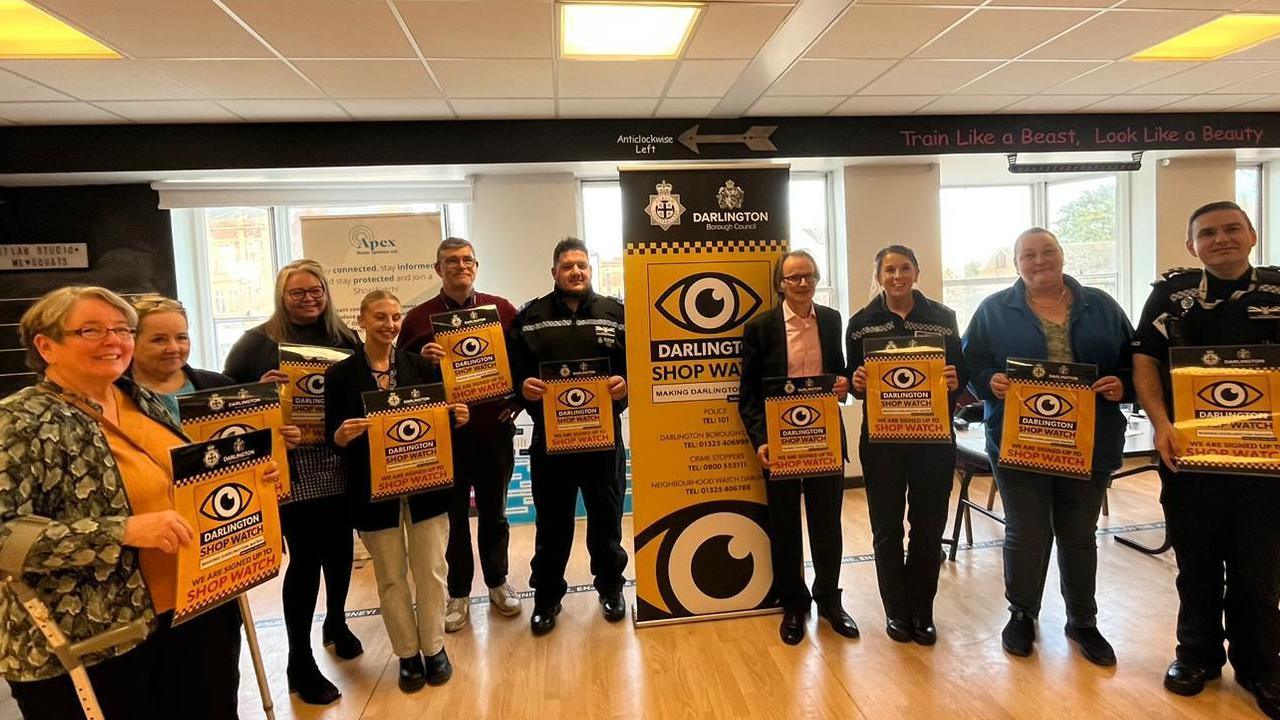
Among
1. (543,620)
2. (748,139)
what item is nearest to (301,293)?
(543,620)

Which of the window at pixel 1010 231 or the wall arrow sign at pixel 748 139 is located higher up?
the wall arrow sign at pixel 748 139

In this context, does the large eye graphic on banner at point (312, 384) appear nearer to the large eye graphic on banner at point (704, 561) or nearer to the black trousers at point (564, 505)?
the black trousers at point (564, 505)

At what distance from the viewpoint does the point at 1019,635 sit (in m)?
2.55

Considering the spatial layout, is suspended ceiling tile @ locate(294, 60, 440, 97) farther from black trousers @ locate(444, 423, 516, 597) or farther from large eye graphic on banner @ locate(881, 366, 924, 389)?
large eye graphic on banner @ locate(881, 366, 924, 389)

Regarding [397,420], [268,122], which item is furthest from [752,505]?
[268,122]

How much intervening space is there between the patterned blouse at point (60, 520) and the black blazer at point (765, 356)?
2.02 metres

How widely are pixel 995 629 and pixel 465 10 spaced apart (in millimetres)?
3503

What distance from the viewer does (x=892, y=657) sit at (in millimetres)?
2545

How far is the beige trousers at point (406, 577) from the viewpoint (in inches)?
91.1

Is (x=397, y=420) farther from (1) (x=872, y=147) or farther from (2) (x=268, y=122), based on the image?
(1) (x=872, y=147)

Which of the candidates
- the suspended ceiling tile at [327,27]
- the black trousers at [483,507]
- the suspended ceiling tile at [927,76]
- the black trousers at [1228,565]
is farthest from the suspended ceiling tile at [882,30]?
the black trousers at [483,507]

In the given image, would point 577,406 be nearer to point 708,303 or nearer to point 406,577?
point 708,303

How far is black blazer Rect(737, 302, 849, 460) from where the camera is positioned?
8.57 feet

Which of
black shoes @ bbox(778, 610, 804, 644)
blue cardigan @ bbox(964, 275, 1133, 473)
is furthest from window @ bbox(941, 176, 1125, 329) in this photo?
black shoes @ bbox(778, 610, 804, 644)
